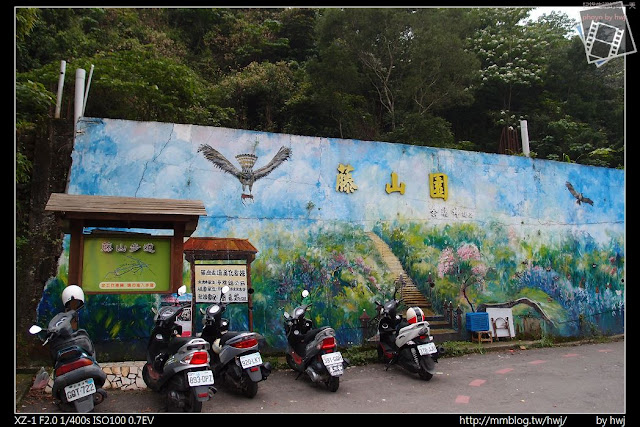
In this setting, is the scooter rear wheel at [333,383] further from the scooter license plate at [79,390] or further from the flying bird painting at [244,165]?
the flying bird painting at [244,165]

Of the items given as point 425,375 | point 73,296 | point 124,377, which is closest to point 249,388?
point 124,377

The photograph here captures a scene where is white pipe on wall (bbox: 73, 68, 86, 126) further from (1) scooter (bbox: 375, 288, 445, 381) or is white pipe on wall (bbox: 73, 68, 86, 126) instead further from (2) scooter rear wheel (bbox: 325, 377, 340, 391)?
(1) scooter (bbox: 375, 288, 445, 381)

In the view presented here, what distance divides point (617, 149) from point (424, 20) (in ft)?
24.3

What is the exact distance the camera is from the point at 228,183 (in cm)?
787

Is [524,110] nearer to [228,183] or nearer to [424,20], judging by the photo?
[424,20]

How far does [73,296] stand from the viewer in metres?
5.29

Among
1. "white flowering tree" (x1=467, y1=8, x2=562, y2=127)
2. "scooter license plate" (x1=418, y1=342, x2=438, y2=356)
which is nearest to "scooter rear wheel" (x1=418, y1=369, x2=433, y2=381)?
"scooter license plate" (x1=418, y1=342, x2=438, y2=356)

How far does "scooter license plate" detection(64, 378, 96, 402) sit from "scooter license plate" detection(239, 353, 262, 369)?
4.95 feet

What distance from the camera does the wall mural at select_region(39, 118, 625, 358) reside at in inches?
289

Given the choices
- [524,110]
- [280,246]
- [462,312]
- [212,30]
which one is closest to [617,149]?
[524,110]

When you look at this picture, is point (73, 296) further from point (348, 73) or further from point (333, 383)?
point (348, 73)

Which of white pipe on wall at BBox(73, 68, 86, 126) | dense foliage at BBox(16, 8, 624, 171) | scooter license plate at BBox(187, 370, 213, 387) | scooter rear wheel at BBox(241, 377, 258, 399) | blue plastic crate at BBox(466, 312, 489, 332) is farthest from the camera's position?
dense foliage at BBox(16, 8, 624, 171)

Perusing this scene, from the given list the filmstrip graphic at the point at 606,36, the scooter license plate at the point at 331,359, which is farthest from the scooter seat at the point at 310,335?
the filmstrip graphic at the point at 606,36

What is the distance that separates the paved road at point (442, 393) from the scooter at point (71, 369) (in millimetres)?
489
